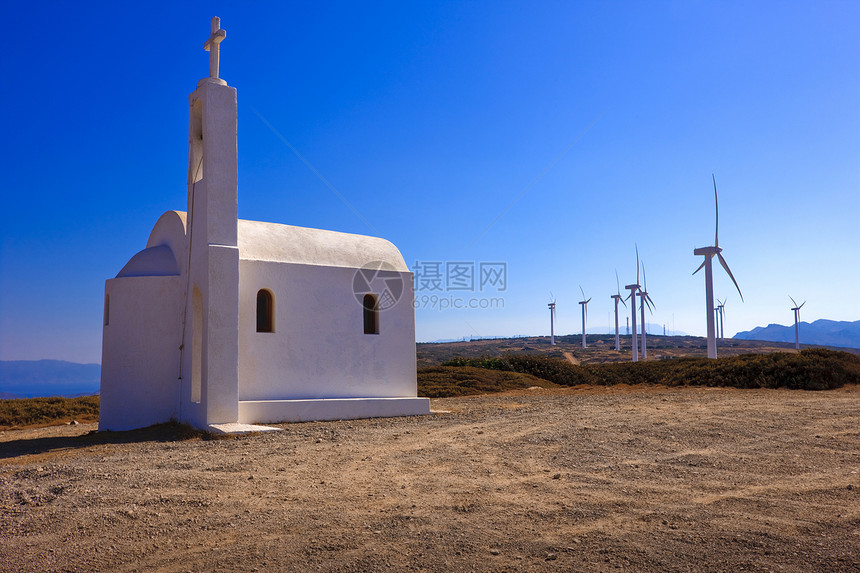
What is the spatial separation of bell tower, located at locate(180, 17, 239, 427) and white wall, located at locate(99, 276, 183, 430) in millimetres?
633

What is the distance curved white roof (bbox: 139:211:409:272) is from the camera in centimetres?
1292

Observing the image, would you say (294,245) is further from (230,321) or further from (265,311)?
(230,321)

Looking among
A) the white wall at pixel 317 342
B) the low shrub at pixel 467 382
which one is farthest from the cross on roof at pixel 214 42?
the low shrub at pixel 467 382

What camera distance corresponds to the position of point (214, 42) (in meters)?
12.4

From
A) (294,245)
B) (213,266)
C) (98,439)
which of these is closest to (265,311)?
(294,245)

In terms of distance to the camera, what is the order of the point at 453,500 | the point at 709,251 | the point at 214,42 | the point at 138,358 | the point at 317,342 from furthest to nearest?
1. the point at 709,251
2. the point at 317,342
3. the point at 214,42
4. the point at 138,358
5. the point at 453,500

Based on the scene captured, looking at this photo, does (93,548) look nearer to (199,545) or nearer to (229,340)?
(199,545)

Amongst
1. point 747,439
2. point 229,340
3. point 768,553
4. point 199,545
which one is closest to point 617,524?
point 768,553

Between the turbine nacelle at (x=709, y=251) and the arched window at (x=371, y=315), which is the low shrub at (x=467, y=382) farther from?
the turbine nacelle at (x=709, y=251)

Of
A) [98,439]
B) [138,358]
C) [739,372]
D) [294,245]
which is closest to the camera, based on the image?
[98,439]

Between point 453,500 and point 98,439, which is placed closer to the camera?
point 453,500

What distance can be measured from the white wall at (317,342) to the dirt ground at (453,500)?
2744 mm

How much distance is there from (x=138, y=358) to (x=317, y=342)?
3754 mm

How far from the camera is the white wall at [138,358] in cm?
1207
